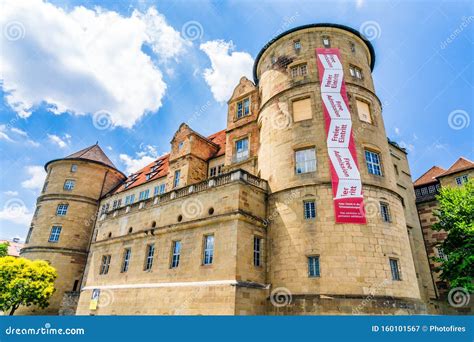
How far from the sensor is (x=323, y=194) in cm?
1833

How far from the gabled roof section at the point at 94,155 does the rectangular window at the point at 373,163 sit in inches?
1388

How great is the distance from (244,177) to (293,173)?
323 centimetres

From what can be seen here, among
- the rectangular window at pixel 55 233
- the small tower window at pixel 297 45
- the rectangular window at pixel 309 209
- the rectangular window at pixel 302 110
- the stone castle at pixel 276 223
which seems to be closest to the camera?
the stone castle at pixel 276 223

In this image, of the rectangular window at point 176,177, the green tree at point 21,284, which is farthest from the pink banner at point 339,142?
the green tree at point 21,284

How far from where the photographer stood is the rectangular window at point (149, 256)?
2170cm

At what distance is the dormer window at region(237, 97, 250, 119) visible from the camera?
1047 inches

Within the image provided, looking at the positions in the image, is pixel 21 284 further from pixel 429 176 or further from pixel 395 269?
pixel 429 176

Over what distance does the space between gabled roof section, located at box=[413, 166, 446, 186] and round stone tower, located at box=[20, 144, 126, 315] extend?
3850 centimetres

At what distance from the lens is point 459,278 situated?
70.6 ft

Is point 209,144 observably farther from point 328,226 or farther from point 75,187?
point 75,187

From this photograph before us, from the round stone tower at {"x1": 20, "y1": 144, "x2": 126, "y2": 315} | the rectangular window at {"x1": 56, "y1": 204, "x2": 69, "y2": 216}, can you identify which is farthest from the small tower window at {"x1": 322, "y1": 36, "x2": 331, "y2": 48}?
the rectangular window at {"x1": 56, "y1": 204, "x2": 69, "y2": 216}

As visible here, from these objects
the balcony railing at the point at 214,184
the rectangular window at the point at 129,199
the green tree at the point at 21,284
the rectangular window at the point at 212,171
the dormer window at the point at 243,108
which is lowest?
the green tree at the point at 21,284

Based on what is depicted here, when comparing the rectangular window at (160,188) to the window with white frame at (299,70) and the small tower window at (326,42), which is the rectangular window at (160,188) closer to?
the window with white frame at (299,70)

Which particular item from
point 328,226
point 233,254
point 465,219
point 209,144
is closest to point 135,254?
point 233,254
